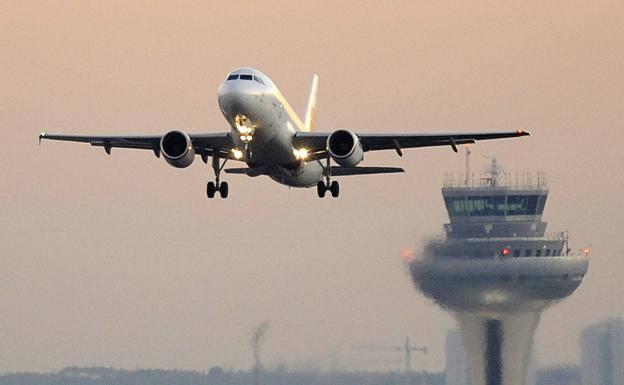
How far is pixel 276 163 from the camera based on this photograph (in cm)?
7938

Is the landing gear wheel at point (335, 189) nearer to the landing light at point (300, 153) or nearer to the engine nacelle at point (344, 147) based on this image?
the landing light at point (300, 153)

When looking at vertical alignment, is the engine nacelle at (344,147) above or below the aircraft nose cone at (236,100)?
below

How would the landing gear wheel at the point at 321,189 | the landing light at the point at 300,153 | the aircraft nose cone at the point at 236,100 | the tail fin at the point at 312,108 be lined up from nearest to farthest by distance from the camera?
the aircraft nose cone at the point at 236,100 < the landing light at the point at 300,153 < the landing gear wheel at the point at 321,189 < the tail fin at the point at 312,108

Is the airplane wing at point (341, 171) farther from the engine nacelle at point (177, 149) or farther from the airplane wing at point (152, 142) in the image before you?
the engine nacelle at point (177, 149)

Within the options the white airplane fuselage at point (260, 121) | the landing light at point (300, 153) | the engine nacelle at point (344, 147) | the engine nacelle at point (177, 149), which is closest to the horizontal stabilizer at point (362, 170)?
the landing light at point (300, 153)

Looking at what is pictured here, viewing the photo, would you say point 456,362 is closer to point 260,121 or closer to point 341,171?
point 341,171

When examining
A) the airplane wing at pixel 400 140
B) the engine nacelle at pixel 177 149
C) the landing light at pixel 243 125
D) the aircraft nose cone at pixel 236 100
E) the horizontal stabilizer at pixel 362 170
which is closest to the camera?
the aircraft nose cone at pixel 236 100

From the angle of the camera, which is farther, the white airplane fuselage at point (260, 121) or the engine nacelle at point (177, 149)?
the engine nacelle at point (177, 149)

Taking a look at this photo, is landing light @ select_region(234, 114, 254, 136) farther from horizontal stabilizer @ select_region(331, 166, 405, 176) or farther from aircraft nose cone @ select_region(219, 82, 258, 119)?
horizontal stabilizer @ select_region(331, 166, 405, 176)

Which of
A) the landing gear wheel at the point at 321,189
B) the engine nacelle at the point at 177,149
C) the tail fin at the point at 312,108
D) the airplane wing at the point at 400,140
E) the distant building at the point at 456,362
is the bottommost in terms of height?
the distant building at the point at 456,362

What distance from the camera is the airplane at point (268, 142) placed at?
249 ft

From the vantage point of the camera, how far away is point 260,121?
75.8 meters

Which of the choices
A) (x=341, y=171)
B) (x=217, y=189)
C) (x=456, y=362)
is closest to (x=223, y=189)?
(x=217, y=189)

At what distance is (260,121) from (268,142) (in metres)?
1.62
